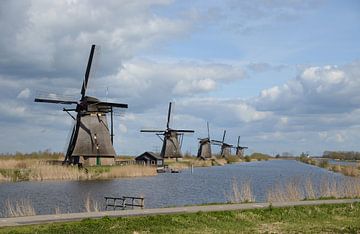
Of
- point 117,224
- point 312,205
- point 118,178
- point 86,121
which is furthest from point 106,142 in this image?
point 117,224

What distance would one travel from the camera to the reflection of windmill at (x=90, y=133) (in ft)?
155

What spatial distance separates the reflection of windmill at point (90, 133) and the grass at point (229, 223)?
107ft

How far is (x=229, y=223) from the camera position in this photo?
14.5 m

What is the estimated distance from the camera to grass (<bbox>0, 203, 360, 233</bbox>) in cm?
1271

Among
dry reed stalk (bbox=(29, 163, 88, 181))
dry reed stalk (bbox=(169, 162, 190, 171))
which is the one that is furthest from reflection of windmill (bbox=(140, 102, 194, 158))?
dry reed stalk (bbox=(29, 163, 88, 181))

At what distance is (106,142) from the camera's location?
4906 centimetres

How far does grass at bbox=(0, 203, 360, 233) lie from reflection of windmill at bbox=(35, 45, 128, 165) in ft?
107

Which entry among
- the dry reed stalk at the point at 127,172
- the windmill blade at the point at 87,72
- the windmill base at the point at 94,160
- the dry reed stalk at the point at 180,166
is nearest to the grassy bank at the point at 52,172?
the dry reed stalk at the point at 127,172

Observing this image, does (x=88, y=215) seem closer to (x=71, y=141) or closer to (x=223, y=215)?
(x=223, y=215)

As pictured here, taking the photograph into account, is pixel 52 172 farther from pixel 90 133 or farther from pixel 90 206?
pixel 90 206

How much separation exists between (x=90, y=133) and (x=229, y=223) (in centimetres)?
3489

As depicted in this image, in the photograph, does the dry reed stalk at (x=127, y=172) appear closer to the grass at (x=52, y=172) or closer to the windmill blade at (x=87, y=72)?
the grass at (x=52, y=172)

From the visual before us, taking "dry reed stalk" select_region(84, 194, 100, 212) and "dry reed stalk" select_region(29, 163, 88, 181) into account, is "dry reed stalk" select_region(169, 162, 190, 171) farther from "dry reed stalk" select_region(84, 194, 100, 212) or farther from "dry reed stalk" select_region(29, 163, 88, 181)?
"dry reed stalk" select_region(84, 194, 100, 212)

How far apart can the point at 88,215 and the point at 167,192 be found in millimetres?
16087
